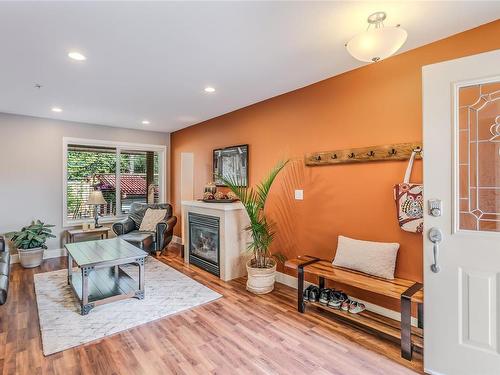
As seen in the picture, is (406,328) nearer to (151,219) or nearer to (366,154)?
(366,154)

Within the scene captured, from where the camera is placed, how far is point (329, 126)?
124 inches

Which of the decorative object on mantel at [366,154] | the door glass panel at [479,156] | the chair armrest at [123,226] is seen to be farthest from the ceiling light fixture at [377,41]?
the chair armrest at [123,226]

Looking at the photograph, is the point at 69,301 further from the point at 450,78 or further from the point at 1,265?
the point at 450,78

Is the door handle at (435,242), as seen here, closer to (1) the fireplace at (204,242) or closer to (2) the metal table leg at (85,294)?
(1) the fireplace at (204,242)

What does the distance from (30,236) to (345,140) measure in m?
4.78

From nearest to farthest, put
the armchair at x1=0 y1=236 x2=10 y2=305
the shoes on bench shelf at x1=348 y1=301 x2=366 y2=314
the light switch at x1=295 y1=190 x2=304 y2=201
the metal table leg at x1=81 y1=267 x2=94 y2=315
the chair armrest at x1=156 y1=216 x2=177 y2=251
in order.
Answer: the armchair at x1=0 y1=236 x2=10 y2=305 → the shoes on bench shelf at x1=348 y1=301 x2=366 y2=314 → the metal table leg at x1=81 y1=267 x2=94 y2=315 → the light switch at x1=295 y1=190 x2=304 y2=201 → the chair armrest at x1=156 y1=216 x2=177 y2=251

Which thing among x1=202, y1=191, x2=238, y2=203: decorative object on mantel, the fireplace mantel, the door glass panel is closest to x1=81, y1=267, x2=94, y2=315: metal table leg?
the fireplace mantel

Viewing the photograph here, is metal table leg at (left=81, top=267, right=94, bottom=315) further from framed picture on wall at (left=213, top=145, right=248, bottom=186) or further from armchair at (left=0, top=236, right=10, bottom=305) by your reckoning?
framed picture on wall at (left=213, top=145, right=248, bottom=186)

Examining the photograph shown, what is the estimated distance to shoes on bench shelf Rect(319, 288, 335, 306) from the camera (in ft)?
9.06

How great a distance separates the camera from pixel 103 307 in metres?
2.94

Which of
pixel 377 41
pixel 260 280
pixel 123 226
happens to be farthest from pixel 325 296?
pixel 123 226

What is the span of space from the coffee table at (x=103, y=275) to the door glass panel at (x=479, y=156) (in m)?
3.04

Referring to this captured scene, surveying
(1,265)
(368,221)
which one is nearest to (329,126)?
(368,221)

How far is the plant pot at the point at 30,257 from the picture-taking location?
4289mm
